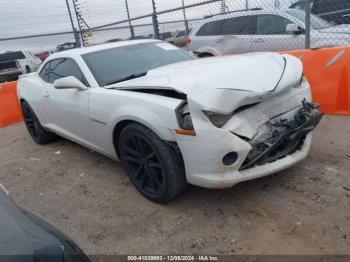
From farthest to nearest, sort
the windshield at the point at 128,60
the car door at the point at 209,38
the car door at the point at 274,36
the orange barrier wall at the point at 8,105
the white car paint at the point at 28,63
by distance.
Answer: the white car paint at the point at 28,63
the car door at the point at 209,38
the orange barrier wall at the point at 8,105
the car door at the point at 274,36
the windshield at the point at 128,60

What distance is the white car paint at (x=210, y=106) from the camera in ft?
8.71

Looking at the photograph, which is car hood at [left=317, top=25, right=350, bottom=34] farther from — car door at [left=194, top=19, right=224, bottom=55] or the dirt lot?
the dirt lot

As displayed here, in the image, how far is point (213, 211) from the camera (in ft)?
9.98

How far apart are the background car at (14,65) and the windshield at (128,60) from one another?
9219 mm

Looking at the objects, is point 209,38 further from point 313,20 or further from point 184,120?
point 184,120

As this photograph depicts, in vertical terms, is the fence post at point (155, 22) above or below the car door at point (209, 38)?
above

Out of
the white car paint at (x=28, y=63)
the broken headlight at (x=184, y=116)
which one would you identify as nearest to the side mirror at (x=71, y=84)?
the broken headlight at (x=184, y=116)

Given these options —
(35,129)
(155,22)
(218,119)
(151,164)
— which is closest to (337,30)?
(155,22)

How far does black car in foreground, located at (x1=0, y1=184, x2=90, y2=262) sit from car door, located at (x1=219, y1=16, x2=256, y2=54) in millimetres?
6829

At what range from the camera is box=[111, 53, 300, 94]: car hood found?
280 cm


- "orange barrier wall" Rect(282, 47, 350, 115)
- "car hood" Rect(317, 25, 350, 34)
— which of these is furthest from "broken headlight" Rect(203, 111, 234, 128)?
"car hood" Rect(317, 25, 350, 34)

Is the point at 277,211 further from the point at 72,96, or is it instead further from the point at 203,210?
the point at 72,96

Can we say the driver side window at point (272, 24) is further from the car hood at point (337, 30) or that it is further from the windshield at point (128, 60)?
the windshield at point (128, 60)

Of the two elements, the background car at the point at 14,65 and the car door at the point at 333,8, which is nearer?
the car door at the point at 333,8
